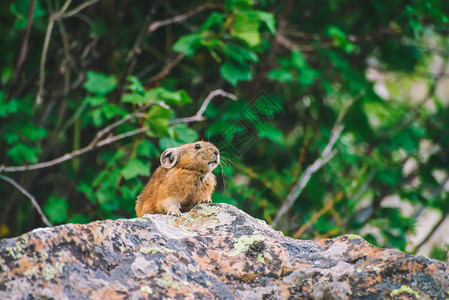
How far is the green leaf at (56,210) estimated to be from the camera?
5.30 m

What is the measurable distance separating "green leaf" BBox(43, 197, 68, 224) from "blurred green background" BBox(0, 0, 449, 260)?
2 cm

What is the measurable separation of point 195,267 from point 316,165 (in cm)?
378

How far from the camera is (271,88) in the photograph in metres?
7.07

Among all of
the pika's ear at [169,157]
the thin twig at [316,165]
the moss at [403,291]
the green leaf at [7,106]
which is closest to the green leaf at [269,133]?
the thin twig at [316,165]

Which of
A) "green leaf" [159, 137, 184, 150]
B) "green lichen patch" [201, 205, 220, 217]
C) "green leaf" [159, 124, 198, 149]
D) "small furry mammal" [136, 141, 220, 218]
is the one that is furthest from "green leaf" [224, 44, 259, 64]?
"green lichen patch" [201, 205, 220, 217]

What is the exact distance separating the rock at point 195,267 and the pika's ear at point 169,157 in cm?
144

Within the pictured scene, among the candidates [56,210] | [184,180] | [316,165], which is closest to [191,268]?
[184,180]

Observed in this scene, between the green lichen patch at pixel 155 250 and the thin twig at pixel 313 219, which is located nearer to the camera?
the green lichen patch at pixel 155 250

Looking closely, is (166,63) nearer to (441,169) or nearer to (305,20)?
(305,20)

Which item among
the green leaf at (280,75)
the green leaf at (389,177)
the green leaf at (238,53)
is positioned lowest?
the green leaf at (389,177)

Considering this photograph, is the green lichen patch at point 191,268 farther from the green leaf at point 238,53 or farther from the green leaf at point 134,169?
the green leaf at point 238,53

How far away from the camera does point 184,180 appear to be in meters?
3.89

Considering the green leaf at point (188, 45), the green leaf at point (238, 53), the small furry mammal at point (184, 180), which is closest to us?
the small furry mammal at point (184, 180)

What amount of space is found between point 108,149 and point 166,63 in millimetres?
1199
